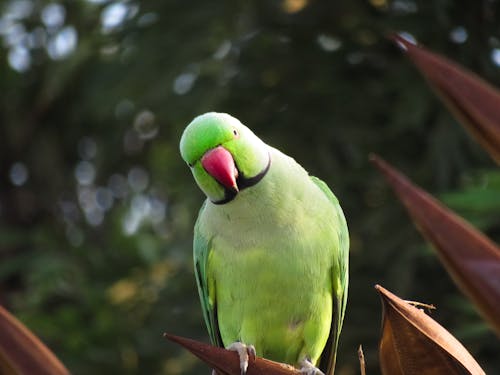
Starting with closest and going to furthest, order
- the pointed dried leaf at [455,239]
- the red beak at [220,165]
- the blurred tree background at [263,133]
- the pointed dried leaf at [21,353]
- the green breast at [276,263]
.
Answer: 1. the pointed dried leaf at [455,239]
2. the pointed dried leaf at [21,353]
3. the red beak at [220,165]
4. the green breast at [276,263]
5. the blurred tree background at [263,133]

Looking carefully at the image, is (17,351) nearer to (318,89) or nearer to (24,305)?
(318,89)

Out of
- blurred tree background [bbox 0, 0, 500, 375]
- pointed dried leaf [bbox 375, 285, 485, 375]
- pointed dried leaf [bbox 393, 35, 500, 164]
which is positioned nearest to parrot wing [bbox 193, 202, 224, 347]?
blurred tree background [bbox 0, 0, 500, 375]

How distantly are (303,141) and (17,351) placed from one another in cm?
423

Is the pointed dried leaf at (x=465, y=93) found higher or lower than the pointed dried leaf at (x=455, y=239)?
higher

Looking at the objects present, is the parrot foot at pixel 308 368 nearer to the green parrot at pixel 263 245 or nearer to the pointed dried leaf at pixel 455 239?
the green parrot at pixel 263 245

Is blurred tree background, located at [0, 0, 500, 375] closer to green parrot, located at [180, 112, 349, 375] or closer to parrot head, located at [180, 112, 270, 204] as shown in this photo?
green parrot, located at [180, 112, 349, 375]

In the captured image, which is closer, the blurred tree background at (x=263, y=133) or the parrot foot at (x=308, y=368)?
the parrot foot at (x=308, y=368)

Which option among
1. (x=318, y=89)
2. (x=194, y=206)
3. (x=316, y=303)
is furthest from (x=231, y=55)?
(x=316, y=303)

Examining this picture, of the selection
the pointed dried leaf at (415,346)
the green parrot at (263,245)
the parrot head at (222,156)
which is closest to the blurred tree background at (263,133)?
the green parrot at (263,245)

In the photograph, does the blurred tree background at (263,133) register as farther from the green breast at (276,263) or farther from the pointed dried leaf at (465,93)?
the pointed dried leaf at (465,93)

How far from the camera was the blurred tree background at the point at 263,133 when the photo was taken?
16.2 feet

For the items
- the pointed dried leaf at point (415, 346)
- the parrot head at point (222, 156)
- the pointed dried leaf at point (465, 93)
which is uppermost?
the pointed dried leaf at point (465, 93)

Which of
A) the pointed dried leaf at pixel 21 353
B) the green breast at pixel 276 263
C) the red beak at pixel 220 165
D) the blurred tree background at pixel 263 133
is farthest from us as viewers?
the blurred tree background at pixel 263 133

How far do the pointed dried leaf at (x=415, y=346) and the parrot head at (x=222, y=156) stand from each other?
1264 millimetres
